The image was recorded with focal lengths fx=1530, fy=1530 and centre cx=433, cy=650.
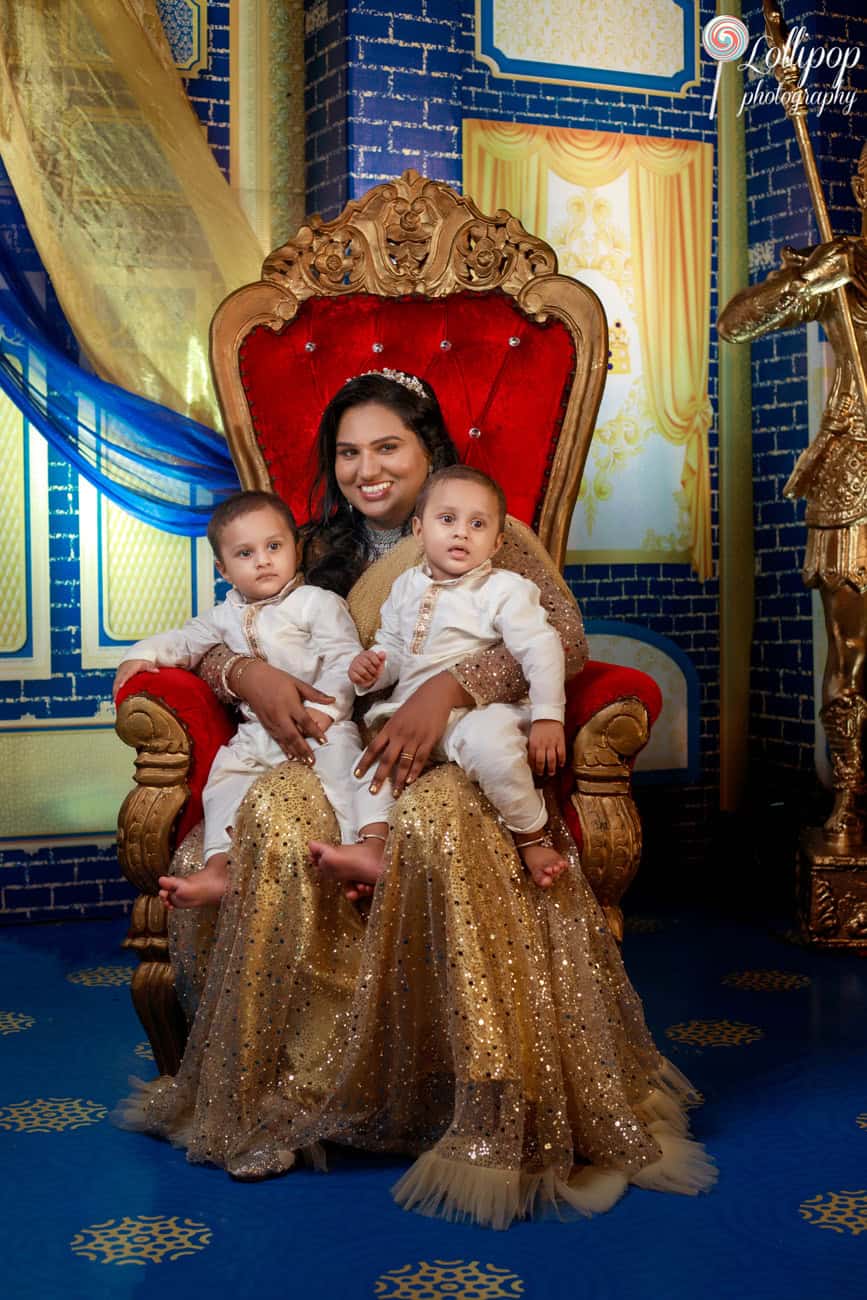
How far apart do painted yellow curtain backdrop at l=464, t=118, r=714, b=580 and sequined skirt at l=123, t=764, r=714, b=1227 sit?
8.47 feet

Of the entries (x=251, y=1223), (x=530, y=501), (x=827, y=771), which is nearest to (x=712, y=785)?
(x=827, y=771)

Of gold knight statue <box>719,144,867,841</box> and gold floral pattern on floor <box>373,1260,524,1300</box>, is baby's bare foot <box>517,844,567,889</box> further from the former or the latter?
gold knight statue <box>719,144,867,841</box>

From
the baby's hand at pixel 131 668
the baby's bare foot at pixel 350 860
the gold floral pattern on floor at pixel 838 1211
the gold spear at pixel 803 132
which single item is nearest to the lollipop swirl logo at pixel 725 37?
the gold spear at pixel 803 132

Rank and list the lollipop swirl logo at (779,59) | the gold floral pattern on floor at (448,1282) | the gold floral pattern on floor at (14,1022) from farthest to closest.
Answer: the lollipop swirl logo at (779,59) → the gold floral pattern on floor at (14,1022) → the gold floral pattern on floor at (448,1282)

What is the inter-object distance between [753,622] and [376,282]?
2.08 m

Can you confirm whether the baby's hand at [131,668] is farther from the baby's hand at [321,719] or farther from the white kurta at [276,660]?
the baby's hand at [321,719]

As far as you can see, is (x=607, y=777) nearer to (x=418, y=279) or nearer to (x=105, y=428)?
(x=418, y=279)

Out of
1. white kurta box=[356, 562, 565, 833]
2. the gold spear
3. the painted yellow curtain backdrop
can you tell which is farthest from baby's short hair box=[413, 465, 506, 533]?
the painted yellow curtain backdrop

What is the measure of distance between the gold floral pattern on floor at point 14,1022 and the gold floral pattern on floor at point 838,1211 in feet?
6.08

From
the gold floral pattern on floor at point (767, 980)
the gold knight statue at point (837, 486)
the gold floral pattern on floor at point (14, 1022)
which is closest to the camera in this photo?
the gold floral pattern on floor at point (14, 1022)

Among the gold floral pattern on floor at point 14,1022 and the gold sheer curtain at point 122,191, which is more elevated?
the gold sheer curtain at point 122,191

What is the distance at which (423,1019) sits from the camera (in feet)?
8.68

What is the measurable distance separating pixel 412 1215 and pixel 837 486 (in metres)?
2.50

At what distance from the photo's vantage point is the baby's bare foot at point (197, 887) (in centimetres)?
271
